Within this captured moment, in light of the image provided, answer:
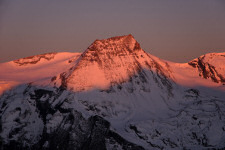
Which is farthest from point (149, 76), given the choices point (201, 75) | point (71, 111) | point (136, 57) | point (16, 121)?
point (16, 121)

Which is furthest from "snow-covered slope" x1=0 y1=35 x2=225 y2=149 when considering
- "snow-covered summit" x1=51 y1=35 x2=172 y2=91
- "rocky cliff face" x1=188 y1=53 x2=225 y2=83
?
"snow-covered summit" x1=51 y1=35 x2=172 y2=91

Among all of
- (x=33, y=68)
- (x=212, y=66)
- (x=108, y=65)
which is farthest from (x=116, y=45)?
(x=212, y=66)

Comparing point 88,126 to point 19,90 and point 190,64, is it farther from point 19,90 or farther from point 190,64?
point 190,64

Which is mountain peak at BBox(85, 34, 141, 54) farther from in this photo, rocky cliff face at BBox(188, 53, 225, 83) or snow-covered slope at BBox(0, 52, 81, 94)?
rocky cliff face at BBox(188, 53, 225, 83)

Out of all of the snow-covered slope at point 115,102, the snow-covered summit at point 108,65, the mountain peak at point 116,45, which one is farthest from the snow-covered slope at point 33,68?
the mountain peak at point 116,45

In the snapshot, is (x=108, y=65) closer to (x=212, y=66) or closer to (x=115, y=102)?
(x=115, y=102)

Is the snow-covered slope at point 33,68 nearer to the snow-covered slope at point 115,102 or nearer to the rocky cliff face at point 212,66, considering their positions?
the snow-covered slope at point 115,102

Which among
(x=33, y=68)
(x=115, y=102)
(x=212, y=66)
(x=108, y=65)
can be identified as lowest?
(x=115, y=102)

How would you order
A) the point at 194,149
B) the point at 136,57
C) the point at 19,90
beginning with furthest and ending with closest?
the point at 136,57 → the point at 19,90 → the point at 194,149

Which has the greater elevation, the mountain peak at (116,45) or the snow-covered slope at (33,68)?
the mountain peak at (116,45)
